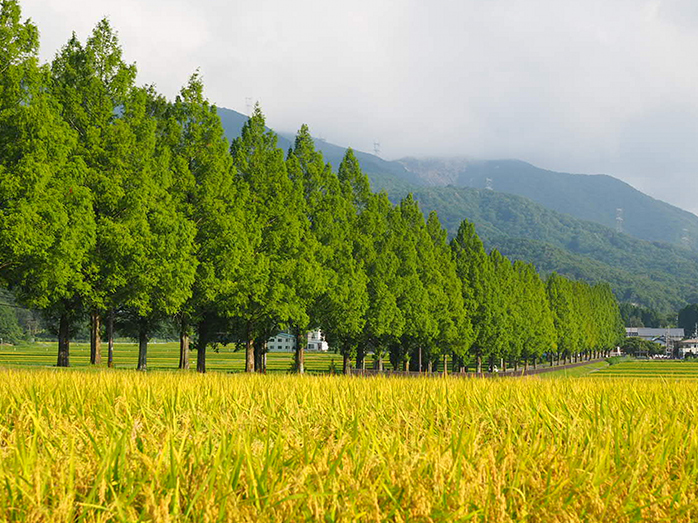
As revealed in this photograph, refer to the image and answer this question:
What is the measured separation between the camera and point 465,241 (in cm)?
6144

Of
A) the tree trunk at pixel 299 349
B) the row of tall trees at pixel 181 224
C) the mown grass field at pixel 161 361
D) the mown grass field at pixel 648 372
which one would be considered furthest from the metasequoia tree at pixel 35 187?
the mown grass field at pixel 648 372

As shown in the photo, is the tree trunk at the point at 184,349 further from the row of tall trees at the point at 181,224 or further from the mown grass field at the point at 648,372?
the mown grass field at the point at 648,372

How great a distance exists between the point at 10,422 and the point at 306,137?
34.0 metres

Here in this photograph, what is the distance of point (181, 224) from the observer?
90.8ft

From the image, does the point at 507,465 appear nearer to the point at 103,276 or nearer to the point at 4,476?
the point at 4,476

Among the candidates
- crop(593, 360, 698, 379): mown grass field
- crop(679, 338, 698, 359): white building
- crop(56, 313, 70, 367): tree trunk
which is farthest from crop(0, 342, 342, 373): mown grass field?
crop(679, 338, 698, 359): white building

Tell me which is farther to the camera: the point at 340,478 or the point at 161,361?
the point at 161,361

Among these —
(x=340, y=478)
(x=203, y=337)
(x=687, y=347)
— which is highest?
(x=203, y=337)

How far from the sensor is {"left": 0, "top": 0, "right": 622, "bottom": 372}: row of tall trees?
2309 centimetres

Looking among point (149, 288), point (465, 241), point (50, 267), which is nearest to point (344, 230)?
point (149, 288)

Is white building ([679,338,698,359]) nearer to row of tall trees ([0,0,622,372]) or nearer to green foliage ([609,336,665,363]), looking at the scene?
green foliage ([609,336,665,363])

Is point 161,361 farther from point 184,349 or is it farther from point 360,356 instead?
point 184,349

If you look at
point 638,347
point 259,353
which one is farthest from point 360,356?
point 638,347

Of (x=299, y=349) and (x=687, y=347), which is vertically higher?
(x=299, y=349)
